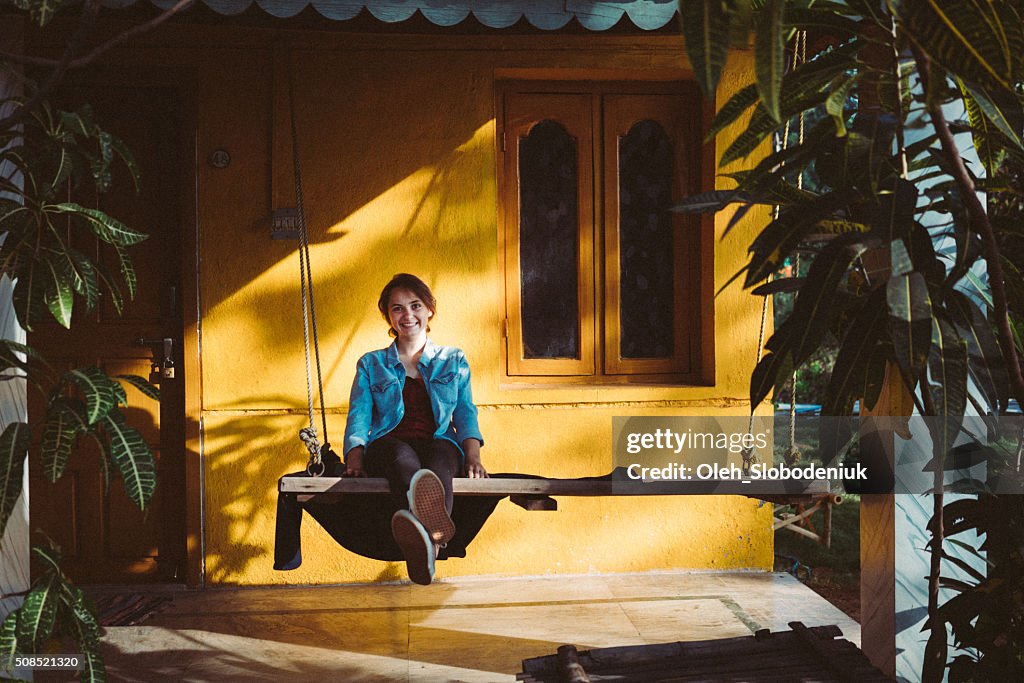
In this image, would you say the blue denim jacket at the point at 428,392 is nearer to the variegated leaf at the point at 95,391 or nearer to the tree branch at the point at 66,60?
the variegated leaf at the point at 95,391

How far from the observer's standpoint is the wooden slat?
9.38ft

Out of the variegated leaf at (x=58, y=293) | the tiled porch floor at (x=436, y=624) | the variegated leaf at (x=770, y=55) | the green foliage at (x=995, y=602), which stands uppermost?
the variegated leaf at (x=770, y=55)

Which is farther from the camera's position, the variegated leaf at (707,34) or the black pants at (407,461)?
the black pants at (407,461)

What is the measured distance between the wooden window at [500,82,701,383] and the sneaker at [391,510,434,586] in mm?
1615

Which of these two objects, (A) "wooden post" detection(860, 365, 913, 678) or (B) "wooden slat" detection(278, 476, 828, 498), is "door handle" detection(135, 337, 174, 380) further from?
(A) "wooden post" detection(860, 365, 913, 678)

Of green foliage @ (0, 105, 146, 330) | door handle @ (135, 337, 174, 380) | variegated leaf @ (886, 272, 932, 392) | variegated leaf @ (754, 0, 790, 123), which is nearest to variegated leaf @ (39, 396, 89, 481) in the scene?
green foliage @ (0, 105, 146, 330)

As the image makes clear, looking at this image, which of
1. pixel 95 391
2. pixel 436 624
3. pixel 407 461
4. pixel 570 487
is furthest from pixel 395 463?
pixel 95 391

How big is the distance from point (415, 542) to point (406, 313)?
981mm

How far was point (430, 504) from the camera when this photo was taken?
295 centimetres

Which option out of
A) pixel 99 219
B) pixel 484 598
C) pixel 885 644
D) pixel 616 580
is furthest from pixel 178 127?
pixel 885 644

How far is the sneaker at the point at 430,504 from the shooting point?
9.62 feet

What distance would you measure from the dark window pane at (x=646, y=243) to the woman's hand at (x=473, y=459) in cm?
129

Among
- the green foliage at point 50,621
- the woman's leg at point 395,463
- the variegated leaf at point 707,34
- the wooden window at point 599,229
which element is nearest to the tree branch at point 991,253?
the variegated leaf at point 707,34

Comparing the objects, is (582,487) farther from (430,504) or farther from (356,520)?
(356,520)
